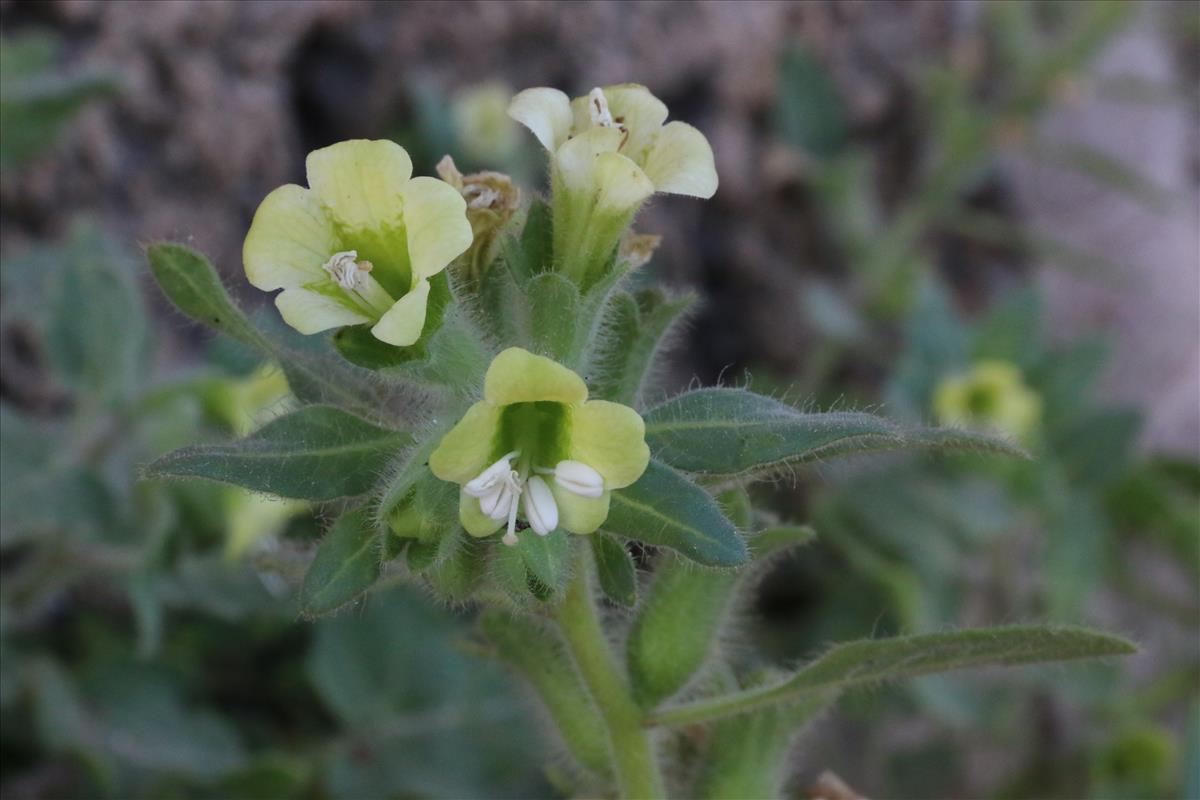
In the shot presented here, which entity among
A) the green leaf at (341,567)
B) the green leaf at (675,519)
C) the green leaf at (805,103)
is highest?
the green leaf at (805,103)

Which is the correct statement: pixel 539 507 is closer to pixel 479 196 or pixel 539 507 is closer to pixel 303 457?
pixel 303 457

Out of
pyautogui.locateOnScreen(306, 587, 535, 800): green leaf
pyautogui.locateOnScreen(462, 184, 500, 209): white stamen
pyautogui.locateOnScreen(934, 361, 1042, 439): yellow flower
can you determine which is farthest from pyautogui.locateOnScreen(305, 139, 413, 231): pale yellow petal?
pyautogui.locateOnScreen(934, 361, 1042, 439): yellow flower

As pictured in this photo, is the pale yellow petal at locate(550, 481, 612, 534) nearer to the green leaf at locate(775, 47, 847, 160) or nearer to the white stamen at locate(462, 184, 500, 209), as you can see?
the white stamen at locate(462, 184, 500, 209)

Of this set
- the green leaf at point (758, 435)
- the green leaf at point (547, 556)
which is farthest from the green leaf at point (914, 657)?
the green leaf at point (547, 556)

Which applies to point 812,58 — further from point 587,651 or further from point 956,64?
point 587,651

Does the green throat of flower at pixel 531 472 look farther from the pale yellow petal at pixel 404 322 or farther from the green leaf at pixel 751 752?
the green leaf at pixel 751 752

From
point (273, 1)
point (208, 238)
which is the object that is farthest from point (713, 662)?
point (273, 1)

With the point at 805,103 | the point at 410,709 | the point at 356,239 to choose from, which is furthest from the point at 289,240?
the point at 805,103
